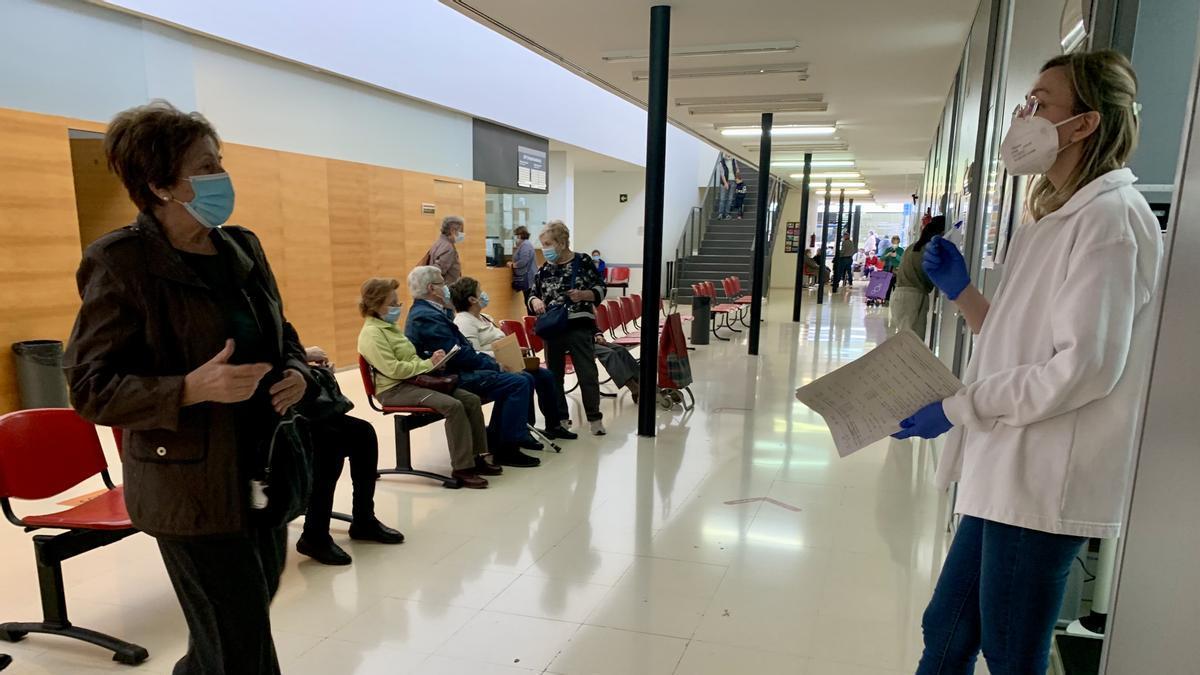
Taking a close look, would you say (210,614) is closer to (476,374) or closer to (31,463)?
(31,463)

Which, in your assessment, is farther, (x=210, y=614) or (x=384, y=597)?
(x=384, y=597)

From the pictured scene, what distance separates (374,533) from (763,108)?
6.98 metres

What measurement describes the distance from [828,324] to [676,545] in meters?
10.1

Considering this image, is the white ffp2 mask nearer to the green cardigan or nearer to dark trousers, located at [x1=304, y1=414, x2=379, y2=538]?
dark trousers, located at [x1=304, y1=414, x2=379, y2=538]

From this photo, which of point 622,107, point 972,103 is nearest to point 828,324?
point 622,107

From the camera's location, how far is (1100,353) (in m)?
1.22

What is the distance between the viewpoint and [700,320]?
393 inches

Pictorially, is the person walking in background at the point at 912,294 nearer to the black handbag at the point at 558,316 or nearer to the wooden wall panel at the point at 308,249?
the black handbag at the point at 558,316

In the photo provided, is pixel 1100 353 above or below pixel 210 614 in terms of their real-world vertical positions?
above

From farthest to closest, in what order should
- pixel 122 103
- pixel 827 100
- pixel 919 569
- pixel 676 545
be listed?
1. pixel 827 100
2. pixel 122 103
3. pixel 676 545
4. pixel 919 569

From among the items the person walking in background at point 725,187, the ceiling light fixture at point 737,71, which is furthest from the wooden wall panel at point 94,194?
the person walking in background at point 725,187

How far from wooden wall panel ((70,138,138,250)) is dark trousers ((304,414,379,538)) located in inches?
175

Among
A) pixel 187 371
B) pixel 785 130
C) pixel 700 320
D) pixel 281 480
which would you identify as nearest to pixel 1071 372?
pixel 281 480

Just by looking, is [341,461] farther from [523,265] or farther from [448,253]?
[523,265]
